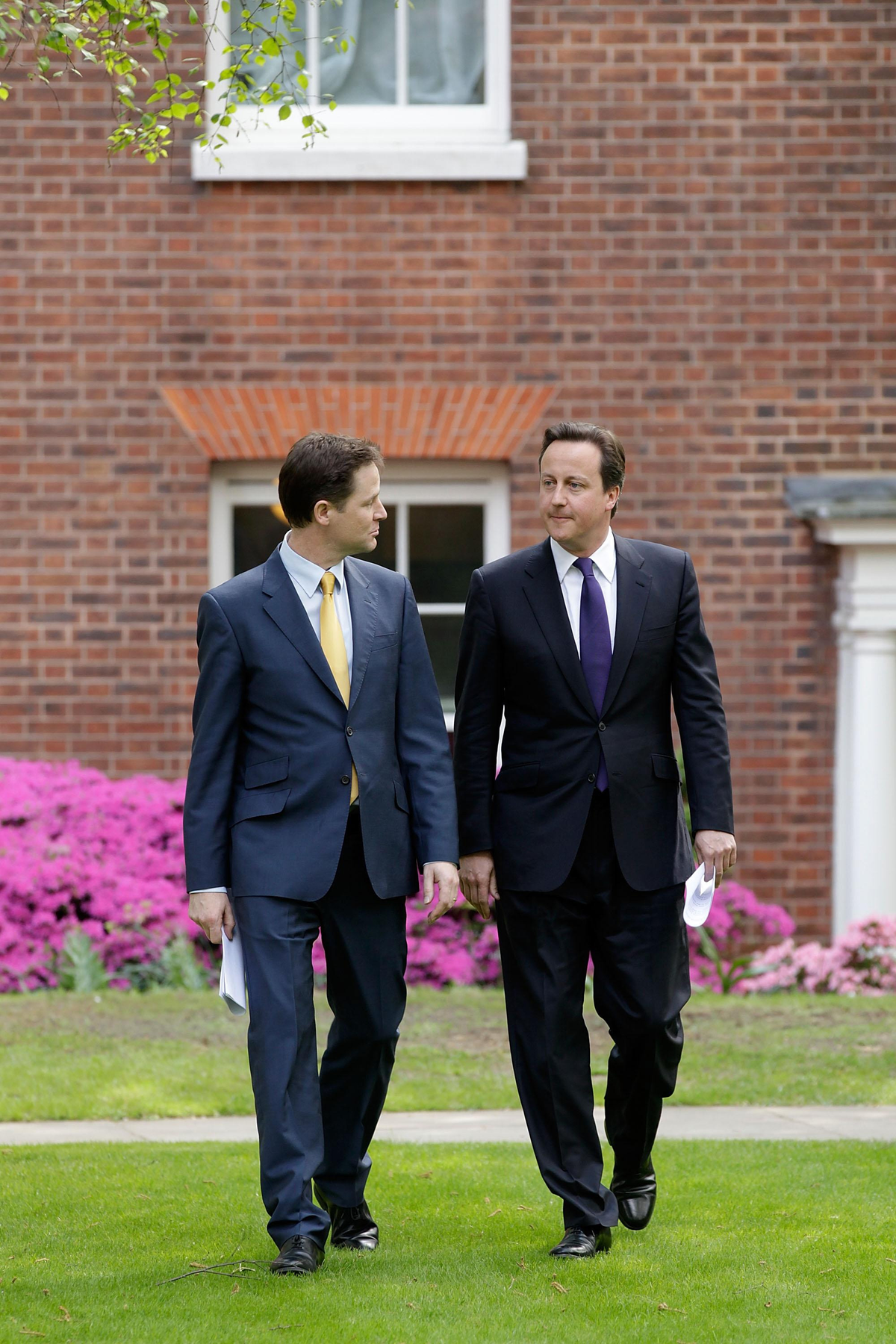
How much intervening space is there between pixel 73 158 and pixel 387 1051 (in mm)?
6266

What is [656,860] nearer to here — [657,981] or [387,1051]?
[657,981]

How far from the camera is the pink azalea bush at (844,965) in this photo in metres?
8.40

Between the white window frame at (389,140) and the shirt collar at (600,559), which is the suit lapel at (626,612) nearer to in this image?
the shirt collar at (600,559)

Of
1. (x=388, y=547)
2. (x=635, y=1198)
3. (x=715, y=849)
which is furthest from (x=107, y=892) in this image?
(x=715, y=849)

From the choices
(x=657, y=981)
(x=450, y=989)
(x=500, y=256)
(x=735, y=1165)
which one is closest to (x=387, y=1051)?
(x=657, y=981)

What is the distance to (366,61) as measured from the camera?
9.19m

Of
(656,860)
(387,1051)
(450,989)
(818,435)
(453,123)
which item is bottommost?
(450,989)

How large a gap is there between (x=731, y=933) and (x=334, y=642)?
17.4 feet

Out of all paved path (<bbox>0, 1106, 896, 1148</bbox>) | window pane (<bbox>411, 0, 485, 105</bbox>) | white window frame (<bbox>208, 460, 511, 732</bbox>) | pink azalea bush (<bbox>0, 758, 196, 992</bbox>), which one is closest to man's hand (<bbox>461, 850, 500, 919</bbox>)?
paved path (<bbox>0, 1106, 896, 1148</bbox>)

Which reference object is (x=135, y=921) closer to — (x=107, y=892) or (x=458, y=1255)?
(x=107, y=892)

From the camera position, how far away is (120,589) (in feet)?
29.5

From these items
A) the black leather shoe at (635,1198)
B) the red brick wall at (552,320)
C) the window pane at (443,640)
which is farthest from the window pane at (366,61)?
the black leather shoe at (635,1198)

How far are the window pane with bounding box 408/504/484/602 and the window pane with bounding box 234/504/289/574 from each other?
0.76 m

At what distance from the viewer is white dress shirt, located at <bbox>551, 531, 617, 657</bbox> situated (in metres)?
4.35
